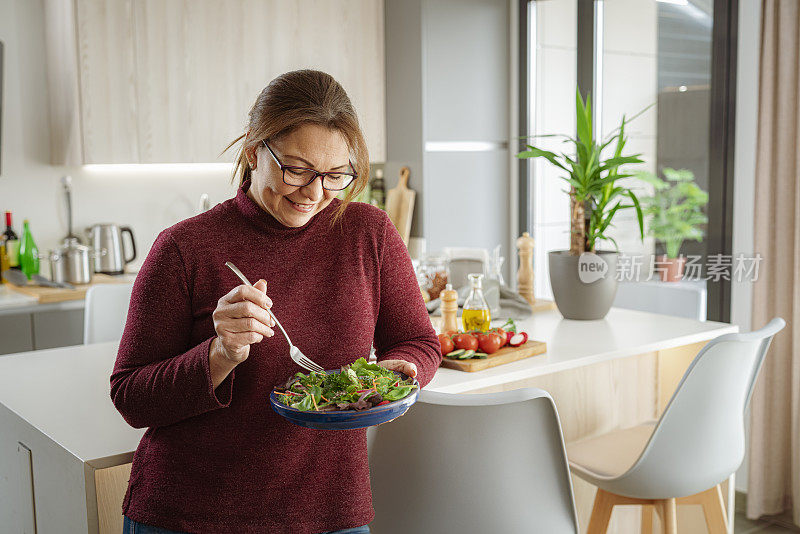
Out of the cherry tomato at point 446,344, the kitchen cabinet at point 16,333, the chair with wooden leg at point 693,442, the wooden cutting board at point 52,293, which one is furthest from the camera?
the wooden cutting board at point 52,293

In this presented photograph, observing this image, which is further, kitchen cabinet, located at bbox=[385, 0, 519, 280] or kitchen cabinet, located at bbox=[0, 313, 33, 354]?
kitchen cabinet, located at bbox=[385, 0, 519, 280]

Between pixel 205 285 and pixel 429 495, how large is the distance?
0.59 metres

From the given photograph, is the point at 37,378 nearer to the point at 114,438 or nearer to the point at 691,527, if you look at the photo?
the point at 114,438

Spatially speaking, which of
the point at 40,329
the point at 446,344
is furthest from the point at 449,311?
the point at 40,329

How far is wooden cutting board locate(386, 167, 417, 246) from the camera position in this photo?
13.7ft

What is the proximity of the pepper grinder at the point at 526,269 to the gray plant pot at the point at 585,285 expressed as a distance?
0.50ft

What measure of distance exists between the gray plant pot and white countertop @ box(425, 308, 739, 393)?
1.6 inches

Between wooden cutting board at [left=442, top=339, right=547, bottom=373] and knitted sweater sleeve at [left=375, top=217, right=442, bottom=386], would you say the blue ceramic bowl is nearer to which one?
knitted sweater sleeve at [left=375, top=217, right=442, bottom=386]

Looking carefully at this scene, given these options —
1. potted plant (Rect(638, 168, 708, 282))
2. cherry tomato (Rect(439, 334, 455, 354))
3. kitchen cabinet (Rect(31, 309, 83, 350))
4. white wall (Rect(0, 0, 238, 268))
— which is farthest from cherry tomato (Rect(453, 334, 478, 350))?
white wall (Rect(0, 0, 238, 268))

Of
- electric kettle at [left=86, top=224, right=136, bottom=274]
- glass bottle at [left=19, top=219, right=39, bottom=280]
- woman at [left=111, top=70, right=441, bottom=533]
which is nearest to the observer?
woman at [left=111, top=70, right=441, bottom=533]

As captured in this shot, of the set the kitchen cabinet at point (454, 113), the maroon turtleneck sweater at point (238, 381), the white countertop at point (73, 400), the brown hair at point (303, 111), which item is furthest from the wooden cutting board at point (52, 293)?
the brown hair at point (303, 111)

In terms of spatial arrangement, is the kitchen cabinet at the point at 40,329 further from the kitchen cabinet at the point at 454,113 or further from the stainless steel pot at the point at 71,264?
the kitchen cabinet at the point at 454,113

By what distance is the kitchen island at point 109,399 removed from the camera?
4.67ft

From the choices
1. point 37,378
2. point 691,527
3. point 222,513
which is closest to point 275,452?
point 222,513
